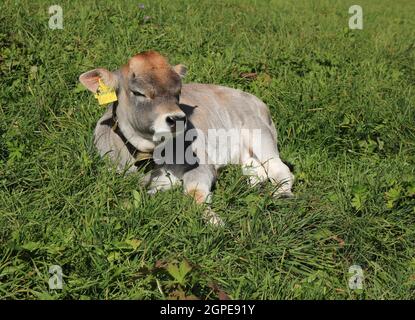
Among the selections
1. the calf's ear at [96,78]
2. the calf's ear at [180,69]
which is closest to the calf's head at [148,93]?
the calf's ear at [96,78]

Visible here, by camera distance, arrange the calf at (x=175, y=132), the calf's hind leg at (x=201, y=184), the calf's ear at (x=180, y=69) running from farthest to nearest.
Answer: the calf's ear at (x=180, y=69)
the calf at (x=175, y=132)
the calf's hind leg at (x=201, y=184)

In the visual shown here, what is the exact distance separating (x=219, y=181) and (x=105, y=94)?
1.12 metres

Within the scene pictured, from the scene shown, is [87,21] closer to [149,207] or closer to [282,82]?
[282,82]

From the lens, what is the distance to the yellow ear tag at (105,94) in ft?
15.9

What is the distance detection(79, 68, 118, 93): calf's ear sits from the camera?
192 inches

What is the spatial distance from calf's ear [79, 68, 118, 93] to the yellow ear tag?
0.03 meters

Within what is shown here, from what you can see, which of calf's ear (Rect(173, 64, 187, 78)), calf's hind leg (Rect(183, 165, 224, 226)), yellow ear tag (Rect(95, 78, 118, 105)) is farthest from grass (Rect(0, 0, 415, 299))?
calf's ear (Rect(173, 64, 187, 78))

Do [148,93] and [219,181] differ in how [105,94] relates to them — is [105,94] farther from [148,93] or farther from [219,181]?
[219,181]

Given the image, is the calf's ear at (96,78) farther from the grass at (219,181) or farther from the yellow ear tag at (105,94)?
the grass at (219,181)

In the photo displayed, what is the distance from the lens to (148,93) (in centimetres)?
458

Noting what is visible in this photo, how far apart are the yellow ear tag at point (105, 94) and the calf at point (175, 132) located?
3 centimetres

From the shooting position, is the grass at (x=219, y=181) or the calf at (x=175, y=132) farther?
the calf at (x=175, y=132)
